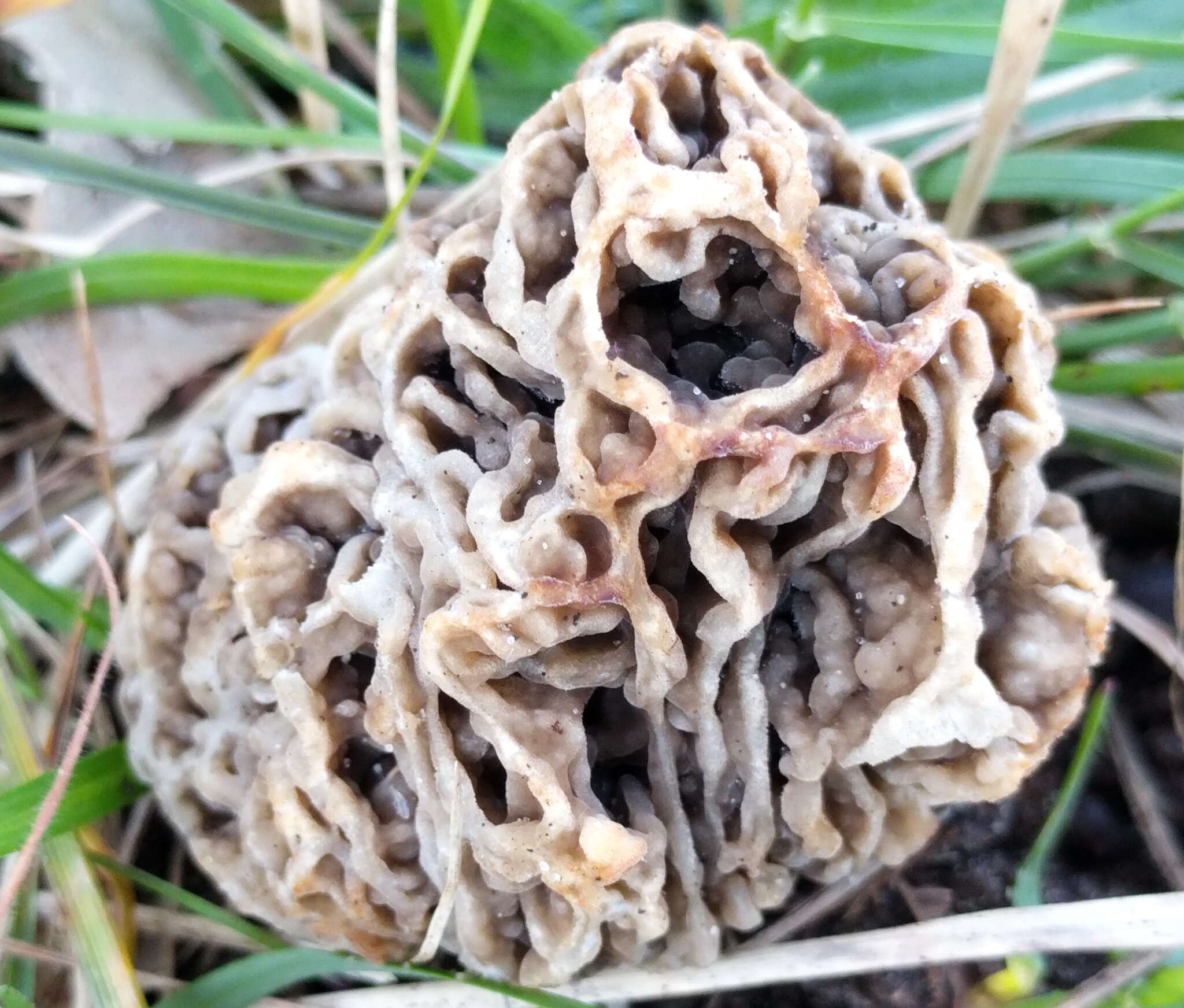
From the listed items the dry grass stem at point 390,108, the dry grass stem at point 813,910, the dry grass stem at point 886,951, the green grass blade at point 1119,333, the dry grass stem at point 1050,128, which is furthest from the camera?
the dry grass stem at point 1050,128

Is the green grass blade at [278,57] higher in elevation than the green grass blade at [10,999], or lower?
higher

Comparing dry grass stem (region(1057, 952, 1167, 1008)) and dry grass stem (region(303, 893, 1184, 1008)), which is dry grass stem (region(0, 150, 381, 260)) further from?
dry grass stem (region(1057, 952, 1167, 1008))

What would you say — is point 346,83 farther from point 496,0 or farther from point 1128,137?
point 1128,137

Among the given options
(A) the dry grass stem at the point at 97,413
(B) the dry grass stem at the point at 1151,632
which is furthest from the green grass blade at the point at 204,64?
(B) the dry grass stem at the point at 1151,632

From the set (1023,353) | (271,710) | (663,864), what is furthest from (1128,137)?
(271,710)

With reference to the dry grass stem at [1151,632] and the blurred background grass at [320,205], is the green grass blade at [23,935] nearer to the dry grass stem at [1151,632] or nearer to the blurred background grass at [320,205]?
the blurred background grass at [320,205]

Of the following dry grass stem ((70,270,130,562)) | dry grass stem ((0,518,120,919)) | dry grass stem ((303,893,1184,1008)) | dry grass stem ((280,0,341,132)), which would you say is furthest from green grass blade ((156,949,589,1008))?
dry grass stem ((280,0,341,132))
